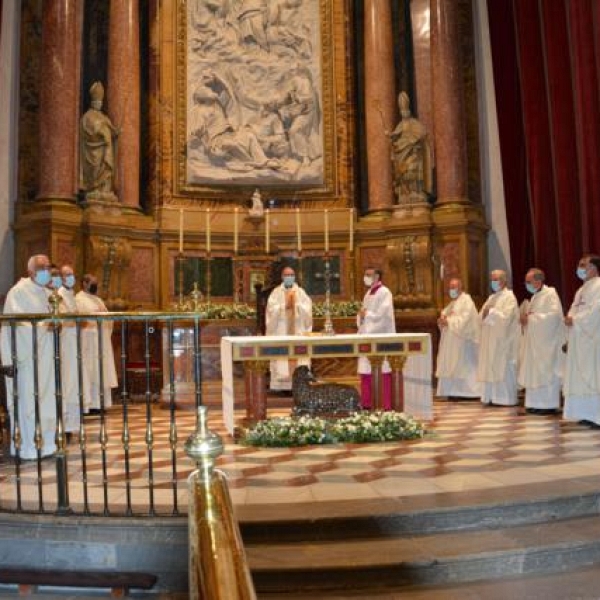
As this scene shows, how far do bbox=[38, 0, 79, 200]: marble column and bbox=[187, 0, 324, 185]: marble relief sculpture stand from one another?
1.96 metres

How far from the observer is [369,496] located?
523cm

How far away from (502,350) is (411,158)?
3.85m

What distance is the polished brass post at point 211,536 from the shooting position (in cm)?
242

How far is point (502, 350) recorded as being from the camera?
35.1 ft

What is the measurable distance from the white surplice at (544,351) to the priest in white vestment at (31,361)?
17.9 feet

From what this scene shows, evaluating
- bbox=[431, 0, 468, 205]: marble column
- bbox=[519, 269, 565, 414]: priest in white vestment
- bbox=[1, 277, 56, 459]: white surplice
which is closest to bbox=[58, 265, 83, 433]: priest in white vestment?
bbox=[1, 277, 56, 459]: white surplice

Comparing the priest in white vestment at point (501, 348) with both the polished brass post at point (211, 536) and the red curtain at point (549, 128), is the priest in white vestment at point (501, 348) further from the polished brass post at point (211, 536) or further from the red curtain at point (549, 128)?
the polished brass post at point (211, 536)

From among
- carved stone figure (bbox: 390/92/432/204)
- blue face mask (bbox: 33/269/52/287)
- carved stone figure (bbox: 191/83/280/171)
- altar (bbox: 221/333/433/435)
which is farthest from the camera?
carved stone figure (bbox: 191/83/280/171)

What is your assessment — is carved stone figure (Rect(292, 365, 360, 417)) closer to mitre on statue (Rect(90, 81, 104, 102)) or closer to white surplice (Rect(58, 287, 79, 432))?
white surplice (Rect(58, 287, 79, 432))

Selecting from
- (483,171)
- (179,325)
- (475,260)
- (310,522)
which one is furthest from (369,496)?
(483,171)

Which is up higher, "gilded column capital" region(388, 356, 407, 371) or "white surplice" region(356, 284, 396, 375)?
"white surplice" region(356, 284, 396, 375)

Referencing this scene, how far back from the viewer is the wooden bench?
4297 millimetres

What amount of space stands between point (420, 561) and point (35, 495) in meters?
2.54

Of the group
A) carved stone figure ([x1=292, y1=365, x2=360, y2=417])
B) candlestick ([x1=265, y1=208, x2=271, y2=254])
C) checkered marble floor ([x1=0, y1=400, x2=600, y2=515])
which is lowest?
checkered marble floor ([x1=0, y1=400, x2=600, y2=515])
